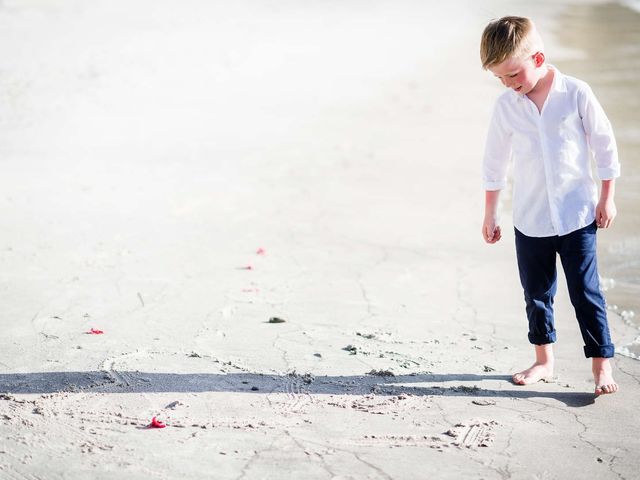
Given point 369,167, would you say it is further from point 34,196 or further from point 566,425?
point 566,425

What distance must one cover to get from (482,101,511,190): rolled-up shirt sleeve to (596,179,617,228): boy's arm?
1.31 ft

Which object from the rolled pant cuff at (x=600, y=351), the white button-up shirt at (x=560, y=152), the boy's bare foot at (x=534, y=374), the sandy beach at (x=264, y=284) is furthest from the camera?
the boy's bare foot at (x=534, y=374)

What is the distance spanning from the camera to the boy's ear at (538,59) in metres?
3.32

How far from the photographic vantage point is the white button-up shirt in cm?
333

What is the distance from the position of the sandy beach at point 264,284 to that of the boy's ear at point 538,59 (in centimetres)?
68

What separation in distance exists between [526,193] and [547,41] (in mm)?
13219

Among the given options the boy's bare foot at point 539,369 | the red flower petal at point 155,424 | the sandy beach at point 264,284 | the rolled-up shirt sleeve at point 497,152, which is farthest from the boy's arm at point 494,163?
the red flower petal at point 155,424

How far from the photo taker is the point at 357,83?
11414 millimetres

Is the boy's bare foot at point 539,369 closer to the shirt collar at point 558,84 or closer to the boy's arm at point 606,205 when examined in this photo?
the boy's arm at point 606,205

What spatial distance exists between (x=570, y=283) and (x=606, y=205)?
328 millimetres

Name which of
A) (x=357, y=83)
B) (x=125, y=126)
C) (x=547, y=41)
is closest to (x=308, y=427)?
(x=125, y=126)

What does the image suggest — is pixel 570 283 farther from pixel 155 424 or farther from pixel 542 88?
pixel 155 424

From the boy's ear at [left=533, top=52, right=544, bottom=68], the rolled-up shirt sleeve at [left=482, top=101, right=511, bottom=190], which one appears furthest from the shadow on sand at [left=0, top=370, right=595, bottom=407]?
the boy's ear at [left=533, top=52, right=544, bottom=68]

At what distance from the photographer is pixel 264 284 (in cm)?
480
